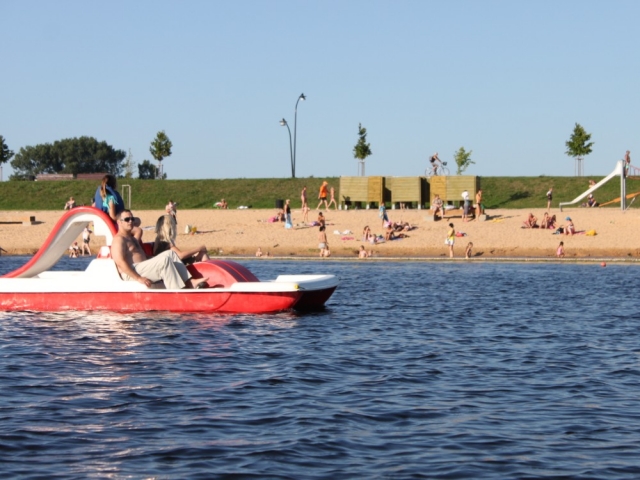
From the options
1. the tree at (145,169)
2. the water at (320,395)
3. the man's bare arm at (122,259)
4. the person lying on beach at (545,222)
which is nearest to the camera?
the water at (320,395)

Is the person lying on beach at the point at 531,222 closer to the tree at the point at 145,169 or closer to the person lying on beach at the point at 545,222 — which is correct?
the person lying on beach at the point at 545,222

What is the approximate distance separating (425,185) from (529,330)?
3271 centimetres

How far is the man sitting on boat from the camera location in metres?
15.2

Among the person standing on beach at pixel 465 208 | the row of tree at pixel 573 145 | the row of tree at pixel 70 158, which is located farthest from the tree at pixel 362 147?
the row of tree at pixel 70 158

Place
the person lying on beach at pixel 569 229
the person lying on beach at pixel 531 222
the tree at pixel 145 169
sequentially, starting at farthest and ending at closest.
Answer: the tree at pixel 145 169 < the person lying on beach at pixel 531 222 < the person lying on beach at pixel 569 229

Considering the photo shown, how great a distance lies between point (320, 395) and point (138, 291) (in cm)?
645

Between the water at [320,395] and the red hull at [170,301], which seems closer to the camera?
the water at [320,395]

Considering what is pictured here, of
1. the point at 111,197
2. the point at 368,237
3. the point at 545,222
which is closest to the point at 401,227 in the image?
the point at 368,237

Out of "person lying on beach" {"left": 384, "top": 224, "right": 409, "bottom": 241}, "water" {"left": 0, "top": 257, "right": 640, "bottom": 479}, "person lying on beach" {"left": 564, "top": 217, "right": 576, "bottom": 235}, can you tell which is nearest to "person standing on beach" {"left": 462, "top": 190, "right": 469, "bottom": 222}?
"person lying on beach" {"left": 384, "top": 224, "right": 409, "bottom": 241}

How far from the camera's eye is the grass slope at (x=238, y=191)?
5641 cm

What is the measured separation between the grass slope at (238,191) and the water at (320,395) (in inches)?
1559

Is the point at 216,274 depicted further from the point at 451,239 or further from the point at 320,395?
the point at 451,239

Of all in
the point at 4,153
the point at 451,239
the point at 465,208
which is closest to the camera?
the point at 451,239

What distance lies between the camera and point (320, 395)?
32.5ft
